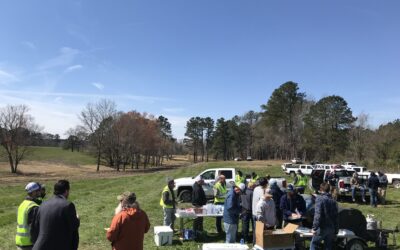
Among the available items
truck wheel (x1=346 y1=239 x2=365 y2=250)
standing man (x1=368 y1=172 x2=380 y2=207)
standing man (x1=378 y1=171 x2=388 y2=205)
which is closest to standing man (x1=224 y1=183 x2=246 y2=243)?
truck wheel (x1=346 y1=239 x2=365 y2=250)

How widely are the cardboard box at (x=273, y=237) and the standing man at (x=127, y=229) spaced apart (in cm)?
367

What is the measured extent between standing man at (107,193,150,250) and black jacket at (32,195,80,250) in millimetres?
851

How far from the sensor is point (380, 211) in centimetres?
1858

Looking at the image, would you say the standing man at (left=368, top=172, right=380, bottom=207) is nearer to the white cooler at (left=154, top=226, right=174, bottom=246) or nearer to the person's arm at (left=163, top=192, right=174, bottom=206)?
the person's arm at (left=163, top=192, right=174, bottom=206)

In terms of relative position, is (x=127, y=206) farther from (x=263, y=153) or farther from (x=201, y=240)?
(x=263, y=153)

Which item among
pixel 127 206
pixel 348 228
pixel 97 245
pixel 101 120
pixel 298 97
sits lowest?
pixel 97 245

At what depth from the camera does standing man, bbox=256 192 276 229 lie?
9453 mm

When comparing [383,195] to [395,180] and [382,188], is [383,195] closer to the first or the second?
[382,188]

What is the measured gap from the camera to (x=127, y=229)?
244 inches

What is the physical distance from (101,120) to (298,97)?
44369mm

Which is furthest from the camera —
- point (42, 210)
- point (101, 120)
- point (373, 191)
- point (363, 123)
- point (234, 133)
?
point (234, 133)

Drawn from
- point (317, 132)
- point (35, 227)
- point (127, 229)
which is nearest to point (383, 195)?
point (127, 229)

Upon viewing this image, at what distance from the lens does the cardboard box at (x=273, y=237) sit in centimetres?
901

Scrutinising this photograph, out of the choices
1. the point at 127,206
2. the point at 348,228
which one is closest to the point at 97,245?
the point at 127,206
